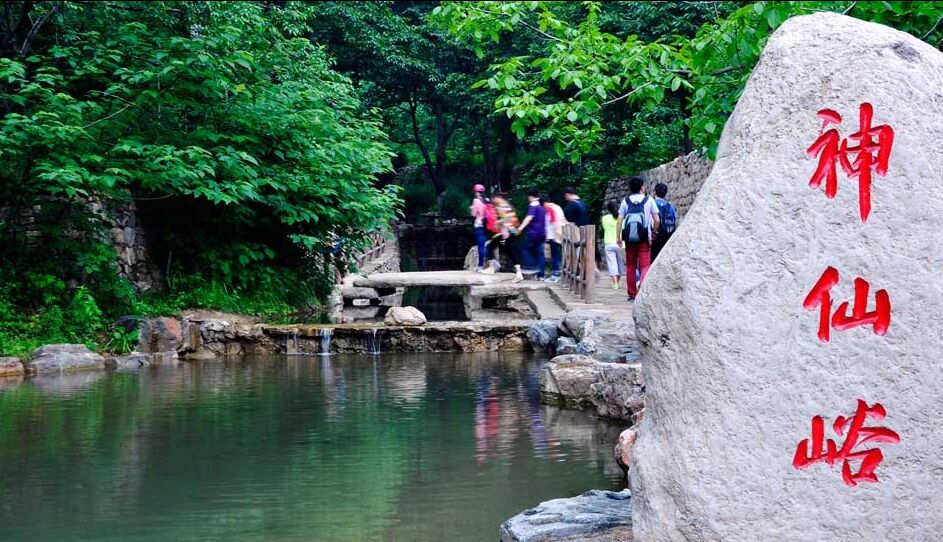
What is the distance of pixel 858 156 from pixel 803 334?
2.11 ft

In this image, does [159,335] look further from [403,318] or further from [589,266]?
[589,266]

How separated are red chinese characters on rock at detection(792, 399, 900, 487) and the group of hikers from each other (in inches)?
247

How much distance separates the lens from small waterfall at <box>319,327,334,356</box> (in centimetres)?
1364

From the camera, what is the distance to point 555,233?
56.6 feet

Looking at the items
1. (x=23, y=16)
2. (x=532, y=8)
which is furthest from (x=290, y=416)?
(x=23, y=16)

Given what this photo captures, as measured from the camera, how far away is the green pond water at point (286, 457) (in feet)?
18.3

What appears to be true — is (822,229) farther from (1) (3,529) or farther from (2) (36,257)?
(2) (36,257)

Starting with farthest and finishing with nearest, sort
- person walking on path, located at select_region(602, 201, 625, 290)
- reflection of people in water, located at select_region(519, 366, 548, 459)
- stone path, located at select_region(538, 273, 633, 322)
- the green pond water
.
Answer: person walking on path, located at select_region(602, 201, 625, 290) < stone path, located at select_region(538, 273, 633, 322) < reflection of people in water, located at select_region(519, 366, 548, 459) < the green pond water

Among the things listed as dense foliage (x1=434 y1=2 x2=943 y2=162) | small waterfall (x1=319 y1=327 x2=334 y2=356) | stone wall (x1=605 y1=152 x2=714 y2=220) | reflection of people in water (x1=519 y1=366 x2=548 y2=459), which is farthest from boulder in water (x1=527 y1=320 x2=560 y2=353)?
dense foliage (x1=434 y1=2 x2=943 y2=162)

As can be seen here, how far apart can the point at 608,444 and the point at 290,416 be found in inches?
109

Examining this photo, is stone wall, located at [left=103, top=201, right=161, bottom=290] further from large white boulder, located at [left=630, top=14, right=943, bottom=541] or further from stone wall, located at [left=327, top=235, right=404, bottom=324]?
large white boulder, located at [left=630, top=14, right=943, bottom=541]

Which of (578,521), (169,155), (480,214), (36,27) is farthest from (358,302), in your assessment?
(578,521)

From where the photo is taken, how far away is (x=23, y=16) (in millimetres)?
13133

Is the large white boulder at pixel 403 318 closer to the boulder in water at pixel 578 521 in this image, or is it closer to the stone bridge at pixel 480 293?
the stone bridge at pixel 480 293
